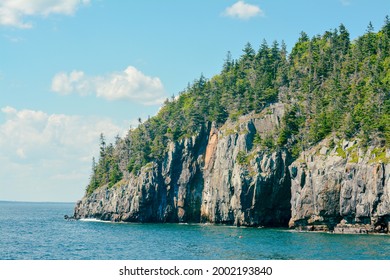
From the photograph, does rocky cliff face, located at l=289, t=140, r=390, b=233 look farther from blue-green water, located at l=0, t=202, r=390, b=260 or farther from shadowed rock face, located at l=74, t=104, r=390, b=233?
blue-green water, located at l=0, t=202, r=390, b=260

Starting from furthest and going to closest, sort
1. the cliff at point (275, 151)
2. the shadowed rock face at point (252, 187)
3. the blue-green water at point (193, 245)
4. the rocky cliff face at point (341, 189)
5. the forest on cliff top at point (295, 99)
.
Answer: the forest on cliff top at point (295, 99), the cliff at point (275, 151), the shadowed rock face at point (252, 187), the rocky cliff face at point (341, 189), the blue-green water at point (193, 245)

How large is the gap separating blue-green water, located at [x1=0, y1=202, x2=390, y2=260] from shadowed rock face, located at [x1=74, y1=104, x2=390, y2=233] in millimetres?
6803

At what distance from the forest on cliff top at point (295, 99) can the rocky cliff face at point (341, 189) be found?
482 cm

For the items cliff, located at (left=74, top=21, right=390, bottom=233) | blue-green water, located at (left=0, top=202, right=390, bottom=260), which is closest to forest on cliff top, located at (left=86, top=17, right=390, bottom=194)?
A: cliff, located at (left=74, top=21, right=390, bottom=233)

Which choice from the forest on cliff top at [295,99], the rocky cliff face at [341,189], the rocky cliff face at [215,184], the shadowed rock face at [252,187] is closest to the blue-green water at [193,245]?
the rocky cliff face at [341,189]

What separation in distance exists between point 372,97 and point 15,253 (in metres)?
85.1

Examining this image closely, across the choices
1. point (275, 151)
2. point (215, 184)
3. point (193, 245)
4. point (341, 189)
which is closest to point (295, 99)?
point (275, 151)

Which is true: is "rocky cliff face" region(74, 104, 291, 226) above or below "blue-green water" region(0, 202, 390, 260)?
above

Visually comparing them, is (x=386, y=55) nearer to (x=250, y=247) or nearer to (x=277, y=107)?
(x=277, y=107)

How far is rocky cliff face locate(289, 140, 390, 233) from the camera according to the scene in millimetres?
103500

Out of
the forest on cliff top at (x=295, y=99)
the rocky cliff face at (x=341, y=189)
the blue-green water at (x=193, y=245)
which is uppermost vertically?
the forest on cliff top at (x=295, y=99)

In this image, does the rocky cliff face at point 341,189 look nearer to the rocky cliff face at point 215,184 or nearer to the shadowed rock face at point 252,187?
the shadowed rock face at point 252,187

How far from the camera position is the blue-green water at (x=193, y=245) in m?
80.2
